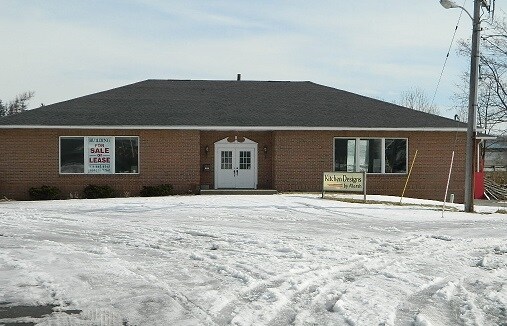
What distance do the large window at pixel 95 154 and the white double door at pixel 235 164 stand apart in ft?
12.7

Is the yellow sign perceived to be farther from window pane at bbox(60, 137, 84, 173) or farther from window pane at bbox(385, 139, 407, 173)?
window pane at bbox(60, 137, 84, 173)

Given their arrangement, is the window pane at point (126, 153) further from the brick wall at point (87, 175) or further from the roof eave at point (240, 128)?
the roof eave at point (240, 128)

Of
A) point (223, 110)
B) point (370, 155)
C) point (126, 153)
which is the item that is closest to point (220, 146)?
point (223, 110)

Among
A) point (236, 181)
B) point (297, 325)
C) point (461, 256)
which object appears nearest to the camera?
point (297, 325)

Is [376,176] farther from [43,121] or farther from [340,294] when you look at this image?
[340,294]

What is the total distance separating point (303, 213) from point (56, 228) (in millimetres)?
7024

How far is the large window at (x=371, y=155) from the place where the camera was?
88.8 ft

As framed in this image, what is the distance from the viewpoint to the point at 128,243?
38.7ft

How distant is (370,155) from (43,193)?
13.9 m

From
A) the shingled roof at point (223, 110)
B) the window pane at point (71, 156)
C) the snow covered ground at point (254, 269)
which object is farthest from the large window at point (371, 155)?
the window pane at point (71, 156)

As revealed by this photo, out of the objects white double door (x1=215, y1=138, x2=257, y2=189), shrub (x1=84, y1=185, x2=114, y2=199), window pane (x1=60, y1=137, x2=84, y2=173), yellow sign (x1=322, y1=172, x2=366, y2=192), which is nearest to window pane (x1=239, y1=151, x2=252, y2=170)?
white double door (x1=215, y1=138, x2=257, y2=189)

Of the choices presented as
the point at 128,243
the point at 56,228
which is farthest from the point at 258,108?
the point at 128,243

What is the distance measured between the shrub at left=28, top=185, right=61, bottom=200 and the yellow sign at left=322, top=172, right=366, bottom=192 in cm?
1092

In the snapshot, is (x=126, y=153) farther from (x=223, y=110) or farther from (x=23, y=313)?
(x=23, y=313)
